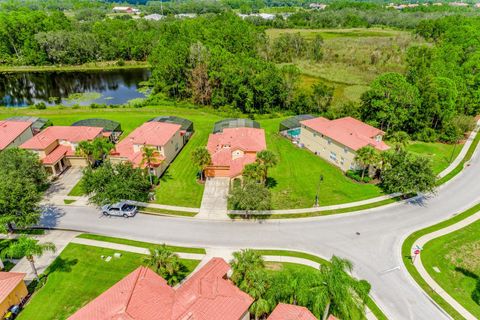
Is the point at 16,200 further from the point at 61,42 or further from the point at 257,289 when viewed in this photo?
the point at 61,42

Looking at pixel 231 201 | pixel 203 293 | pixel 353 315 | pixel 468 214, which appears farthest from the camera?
pixel 468 214

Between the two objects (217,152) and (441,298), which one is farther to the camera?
(217,152)

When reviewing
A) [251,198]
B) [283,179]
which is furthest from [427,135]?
[251,198]

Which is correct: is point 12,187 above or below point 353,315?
above

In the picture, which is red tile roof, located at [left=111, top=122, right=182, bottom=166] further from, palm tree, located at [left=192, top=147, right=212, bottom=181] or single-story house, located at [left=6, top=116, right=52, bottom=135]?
single-story house, located at [left=6, top=116, right=52, bottom=135]

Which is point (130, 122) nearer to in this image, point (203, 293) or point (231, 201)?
point (231, 201)

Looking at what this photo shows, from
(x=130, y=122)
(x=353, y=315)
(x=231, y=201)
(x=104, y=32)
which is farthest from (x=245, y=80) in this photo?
(x=104, y=32)

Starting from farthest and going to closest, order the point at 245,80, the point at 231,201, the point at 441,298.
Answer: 1. the point at 245,80
2. the point at 231,201
3. the point at 441,298
